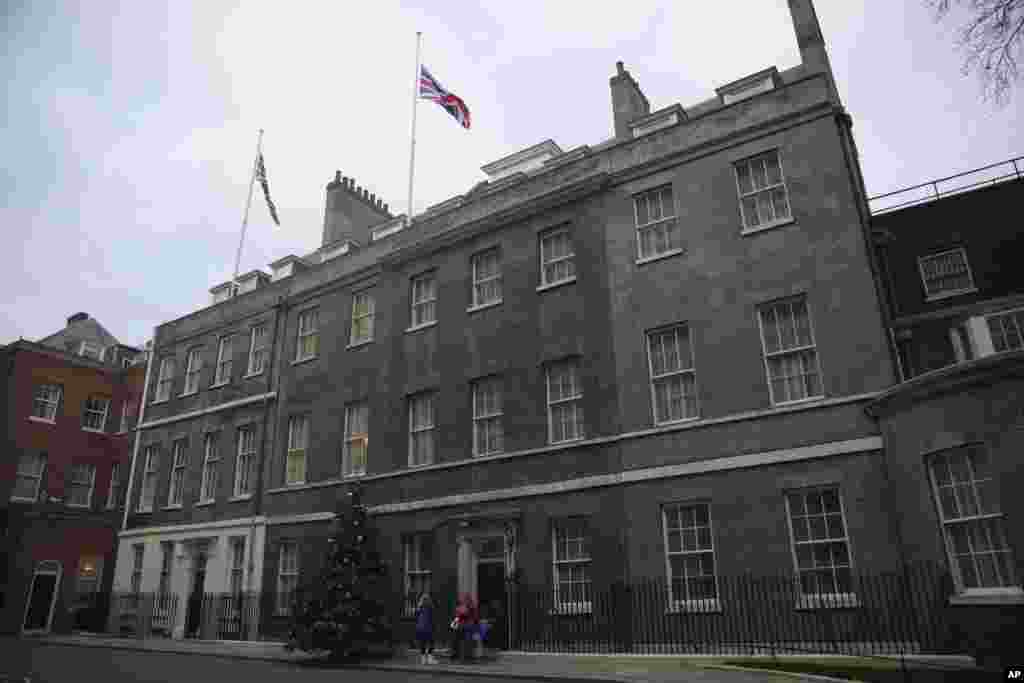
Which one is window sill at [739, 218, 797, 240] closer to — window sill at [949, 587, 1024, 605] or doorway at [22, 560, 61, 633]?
window sill at [949, 587, 1024, 605]

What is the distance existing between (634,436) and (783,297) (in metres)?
4.89

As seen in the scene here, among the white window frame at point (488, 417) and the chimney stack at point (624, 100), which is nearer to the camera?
the white window frame at point (488, 417)

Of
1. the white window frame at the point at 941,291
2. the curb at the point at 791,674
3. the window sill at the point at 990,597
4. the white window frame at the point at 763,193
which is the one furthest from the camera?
the white window frame at the point at 941,291

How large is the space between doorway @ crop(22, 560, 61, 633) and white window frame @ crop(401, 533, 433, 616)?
21.0 meters

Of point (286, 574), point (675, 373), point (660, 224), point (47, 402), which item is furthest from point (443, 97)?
point (47, 402)

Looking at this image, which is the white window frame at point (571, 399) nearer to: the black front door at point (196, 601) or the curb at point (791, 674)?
the curb at point (791, 674)

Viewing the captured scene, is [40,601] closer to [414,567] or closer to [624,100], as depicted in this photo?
[414,567]

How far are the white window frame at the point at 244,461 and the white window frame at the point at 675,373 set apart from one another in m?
16.6

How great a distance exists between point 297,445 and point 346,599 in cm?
973

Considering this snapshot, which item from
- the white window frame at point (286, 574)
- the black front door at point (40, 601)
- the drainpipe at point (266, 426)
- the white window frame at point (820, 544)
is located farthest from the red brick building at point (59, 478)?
the white window frame at point (820, 544)

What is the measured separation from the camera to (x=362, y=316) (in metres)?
26.4

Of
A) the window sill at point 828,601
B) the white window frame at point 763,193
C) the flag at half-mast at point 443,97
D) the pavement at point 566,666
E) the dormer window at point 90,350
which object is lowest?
the pavement at point 566,666

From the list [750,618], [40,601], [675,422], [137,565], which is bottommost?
[750,618]

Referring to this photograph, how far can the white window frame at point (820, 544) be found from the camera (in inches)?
572
